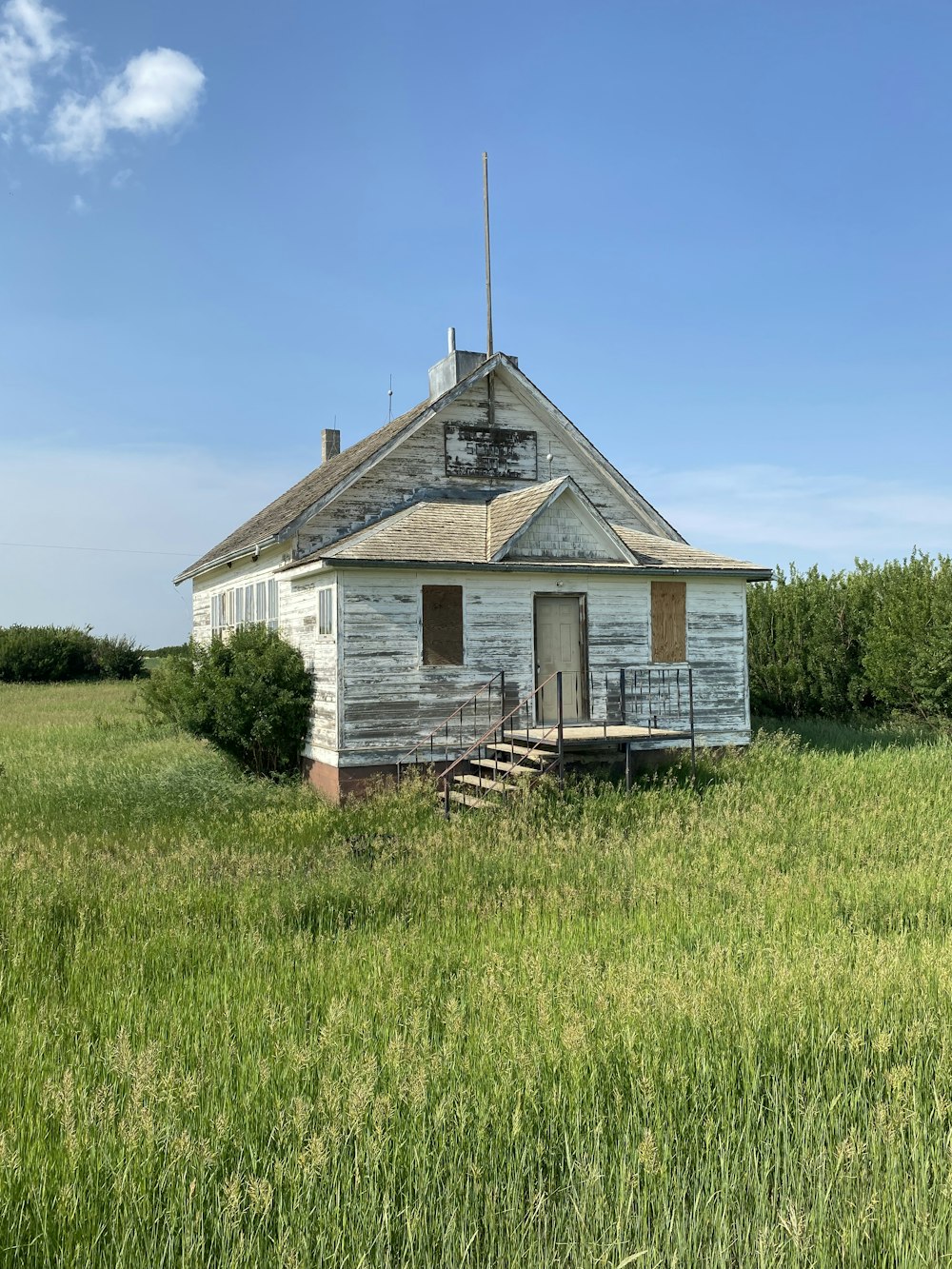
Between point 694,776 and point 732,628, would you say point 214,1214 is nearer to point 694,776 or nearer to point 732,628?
point 694,776

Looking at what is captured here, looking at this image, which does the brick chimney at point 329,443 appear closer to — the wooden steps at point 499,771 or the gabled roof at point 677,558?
the gabled roof at point 677,558

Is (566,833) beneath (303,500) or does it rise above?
beneath

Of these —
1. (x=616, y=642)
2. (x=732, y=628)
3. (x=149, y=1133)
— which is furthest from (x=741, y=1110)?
(x=732, y=628)

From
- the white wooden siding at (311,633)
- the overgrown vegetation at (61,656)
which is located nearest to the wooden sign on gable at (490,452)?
the white wooden siding at (311,633)

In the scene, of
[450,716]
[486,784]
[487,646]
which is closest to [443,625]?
[487,646]

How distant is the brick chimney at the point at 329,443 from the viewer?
91.6 feet

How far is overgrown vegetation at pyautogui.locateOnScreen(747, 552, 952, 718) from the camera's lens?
2298cm

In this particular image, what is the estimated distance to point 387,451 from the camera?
1847 cm

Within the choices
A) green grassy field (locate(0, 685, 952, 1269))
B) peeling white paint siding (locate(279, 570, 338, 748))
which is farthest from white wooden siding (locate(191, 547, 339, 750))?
green grassy field (locate(0, 685, 952, 1269))

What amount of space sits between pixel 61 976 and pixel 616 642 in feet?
42.1

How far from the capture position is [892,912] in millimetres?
8164

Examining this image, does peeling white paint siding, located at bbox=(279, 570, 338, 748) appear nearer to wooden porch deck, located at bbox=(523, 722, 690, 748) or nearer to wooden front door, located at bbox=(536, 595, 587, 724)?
wooden porch deck, located at bbox=(523, 722, 690, 748)

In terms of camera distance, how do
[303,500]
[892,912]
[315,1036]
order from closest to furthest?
[315,1036] < [892,912] < [303,500]

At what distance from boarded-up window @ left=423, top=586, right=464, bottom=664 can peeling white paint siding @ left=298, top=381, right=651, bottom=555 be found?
2.80 metres
